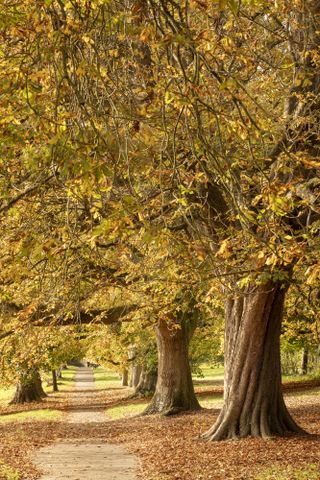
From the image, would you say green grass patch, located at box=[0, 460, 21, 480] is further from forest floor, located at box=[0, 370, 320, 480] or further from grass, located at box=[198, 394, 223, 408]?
grass, located at box=[198, 394, 223, 408]

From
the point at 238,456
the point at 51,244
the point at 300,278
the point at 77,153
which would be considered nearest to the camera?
the point at 77,153

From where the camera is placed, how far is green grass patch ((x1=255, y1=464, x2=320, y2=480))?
9906mm

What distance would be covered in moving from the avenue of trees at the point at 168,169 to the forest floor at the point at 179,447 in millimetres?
1014

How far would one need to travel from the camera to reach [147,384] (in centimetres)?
3369

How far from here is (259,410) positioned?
13906 mm

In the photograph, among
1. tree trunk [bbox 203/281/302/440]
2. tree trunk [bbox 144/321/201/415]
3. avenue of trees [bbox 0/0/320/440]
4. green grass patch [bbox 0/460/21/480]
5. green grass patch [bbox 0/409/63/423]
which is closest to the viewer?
avenue of trees [bbox 0/0/320/440]

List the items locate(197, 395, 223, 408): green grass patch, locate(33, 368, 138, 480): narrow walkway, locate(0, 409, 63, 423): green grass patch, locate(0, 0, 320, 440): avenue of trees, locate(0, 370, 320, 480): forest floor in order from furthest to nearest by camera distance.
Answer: locate(197, 395, 223, 408): green grass patch
locate(0, 409, 63, 423): green grass patch
locate(33, 368, 138, 480): narrow walkway
locate(0, 370, 320, 480): forest floor
locate(0, 0, 320, 440): avenue of trees

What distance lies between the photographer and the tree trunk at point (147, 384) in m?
32.9

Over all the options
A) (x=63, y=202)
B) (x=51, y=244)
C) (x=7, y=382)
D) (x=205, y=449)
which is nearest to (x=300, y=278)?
(x=205, y=449)

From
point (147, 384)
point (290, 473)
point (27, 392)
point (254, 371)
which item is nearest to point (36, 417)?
point (147, 384)

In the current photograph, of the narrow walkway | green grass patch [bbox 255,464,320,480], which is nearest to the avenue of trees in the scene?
the narrow walkway

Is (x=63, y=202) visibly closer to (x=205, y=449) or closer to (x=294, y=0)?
Result: (x=294, y=0)

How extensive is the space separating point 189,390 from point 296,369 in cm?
3502

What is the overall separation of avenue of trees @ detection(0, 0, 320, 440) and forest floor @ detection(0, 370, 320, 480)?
1.01 m
